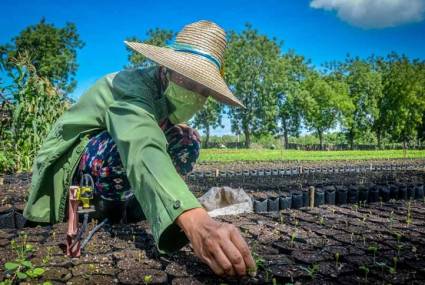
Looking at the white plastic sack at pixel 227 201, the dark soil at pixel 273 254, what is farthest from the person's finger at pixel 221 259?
the white plastic sack at pixel 227 201

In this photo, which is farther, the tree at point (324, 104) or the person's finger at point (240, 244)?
the tree at point (324, 104)

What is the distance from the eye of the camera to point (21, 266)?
1929 millimetres

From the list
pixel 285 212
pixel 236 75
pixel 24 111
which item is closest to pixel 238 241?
pixel 285 212

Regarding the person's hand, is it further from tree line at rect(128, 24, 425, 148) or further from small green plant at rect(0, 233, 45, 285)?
tree line at rect(128, 24, 425, 148)

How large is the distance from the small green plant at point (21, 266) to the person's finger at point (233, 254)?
1009 millimetres

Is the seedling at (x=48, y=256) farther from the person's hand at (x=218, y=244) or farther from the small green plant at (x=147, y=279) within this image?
the person's hand at (x=218, y=244)

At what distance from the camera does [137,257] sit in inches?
84.2

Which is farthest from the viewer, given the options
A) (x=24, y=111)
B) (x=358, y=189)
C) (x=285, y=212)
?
(x=24, y=111)

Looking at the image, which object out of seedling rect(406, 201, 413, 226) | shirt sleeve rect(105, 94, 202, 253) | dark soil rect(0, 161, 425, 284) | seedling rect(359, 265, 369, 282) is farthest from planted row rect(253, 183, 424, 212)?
shirt sleeve rect(105, 94, 202, 253)

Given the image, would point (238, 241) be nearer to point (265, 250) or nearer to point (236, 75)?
point (265, 250)

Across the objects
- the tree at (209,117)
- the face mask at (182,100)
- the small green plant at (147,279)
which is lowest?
the small green plant at (147,279)

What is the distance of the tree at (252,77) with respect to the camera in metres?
33.7

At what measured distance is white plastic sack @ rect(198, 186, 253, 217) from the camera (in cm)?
354

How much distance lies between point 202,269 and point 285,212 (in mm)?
1814
